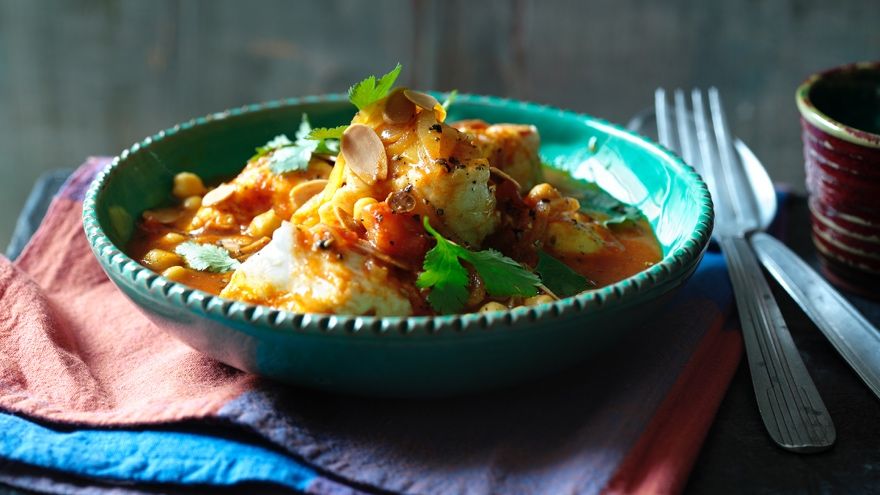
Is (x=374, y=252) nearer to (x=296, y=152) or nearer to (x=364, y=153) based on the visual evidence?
(x=364, y=153)

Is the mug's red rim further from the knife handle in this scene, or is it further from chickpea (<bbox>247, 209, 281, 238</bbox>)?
chickpea (<bbox>247, 209, 281, 238</bbox>)

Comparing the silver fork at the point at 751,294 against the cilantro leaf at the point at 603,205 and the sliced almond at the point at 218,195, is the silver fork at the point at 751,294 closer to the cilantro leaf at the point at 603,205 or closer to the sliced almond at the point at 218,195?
the cilantro leaf at the point at 603,205

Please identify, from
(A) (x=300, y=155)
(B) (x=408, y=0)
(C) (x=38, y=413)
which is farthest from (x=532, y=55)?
(C) (x=38, y=413)

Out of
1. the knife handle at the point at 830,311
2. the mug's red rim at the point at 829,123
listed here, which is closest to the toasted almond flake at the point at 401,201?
the knife handle at the point at 830,311

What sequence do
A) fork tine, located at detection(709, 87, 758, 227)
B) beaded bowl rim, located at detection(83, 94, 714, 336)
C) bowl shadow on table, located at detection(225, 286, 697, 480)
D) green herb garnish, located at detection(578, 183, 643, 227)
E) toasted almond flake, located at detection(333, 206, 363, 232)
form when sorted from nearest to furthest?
beaded bowl rim, located at detection(83, 94, 714, 336) → bowl shadow on table, located at detection(225, 286, 697, 480) → toasted almond flake, located at detection(333, 206, 363, 232) → green herb garnish, located at detection(578, 183, 643, 227) → fork tine, located at detection(709, 87, 758, 227)

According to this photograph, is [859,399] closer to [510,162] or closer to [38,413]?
[510,162]

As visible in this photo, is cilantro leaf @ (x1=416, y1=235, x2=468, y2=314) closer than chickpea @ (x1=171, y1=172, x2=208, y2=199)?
Yes

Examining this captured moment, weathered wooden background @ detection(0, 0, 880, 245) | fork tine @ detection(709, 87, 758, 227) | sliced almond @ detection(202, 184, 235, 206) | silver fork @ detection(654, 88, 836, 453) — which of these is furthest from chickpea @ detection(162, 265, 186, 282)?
weathered wooden background @ detection(0, 0, 880, 245)

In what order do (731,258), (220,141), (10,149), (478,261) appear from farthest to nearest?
(10,149)
(220,141)
(731,258)
(478,261)
